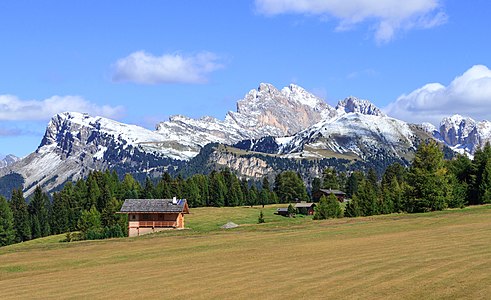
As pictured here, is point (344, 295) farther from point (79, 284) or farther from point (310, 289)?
point (79, 284)

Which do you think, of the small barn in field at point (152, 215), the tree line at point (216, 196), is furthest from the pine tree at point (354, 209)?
the small barn in field at point (152, 215)

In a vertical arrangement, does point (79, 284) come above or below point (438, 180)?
below

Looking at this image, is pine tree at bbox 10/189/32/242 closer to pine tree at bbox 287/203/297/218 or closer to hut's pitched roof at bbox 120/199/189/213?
hut's pitched roof at bbox 120/199/189/213

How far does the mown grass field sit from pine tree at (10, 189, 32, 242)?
9736 centimetres

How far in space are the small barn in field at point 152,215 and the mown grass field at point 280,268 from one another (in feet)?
172

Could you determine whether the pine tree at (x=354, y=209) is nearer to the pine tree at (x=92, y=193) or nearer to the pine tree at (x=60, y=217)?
the pine tree at (x=60, y=217)

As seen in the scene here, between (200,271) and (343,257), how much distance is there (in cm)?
937

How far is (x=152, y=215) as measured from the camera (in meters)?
119

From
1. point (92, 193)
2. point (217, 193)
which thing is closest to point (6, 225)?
point (92, 193)

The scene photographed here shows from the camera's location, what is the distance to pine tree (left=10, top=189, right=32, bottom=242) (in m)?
156

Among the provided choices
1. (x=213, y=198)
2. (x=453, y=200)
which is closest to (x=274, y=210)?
(x=213, y=198)

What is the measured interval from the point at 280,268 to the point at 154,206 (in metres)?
84.1

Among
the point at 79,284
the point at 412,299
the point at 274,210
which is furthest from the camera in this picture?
the point at 274,210

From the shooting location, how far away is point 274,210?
582 ft
